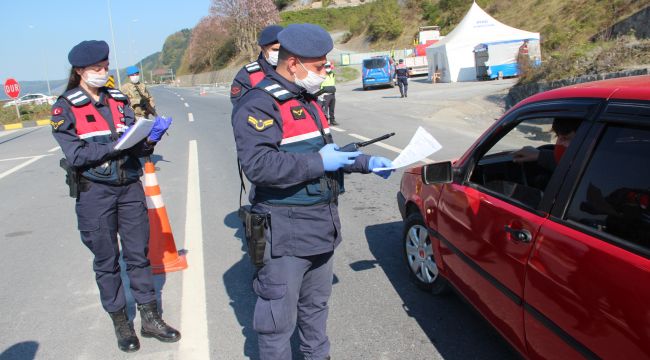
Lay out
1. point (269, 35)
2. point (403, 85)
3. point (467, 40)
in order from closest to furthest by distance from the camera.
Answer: point (269, 35) → point (403, 85) → point (467, 40)

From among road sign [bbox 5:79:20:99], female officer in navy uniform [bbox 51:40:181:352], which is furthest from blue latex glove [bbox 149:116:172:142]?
road sign [bbox 5:79:20:99]

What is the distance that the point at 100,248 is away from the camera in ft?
10.4

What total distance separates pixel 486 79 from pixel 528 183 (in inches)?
1015

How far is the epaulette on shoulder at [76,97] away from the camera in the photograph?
307cm

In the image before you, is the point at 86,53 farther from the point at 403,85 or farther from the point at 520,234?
the point at 403,85

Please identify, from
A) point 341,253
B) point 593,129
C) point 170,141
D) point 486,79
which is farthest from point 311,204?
point 486,79

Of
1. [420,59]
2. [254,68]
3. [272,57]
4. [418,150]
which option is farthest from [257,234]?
[420,59]

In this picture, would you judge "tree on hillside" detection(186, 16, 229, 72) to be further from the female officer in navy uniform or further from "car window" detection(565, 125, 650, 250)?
"car window" detection(565, 125, 650, 250)

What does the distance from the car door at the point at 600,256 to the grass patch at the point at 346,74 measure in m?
39.6

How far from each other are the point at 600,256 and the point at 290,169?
1.23m

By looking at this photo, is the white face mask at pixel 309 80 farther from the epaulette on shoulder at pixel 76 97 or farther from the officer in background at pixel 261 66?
the officer in background at pixel 261 66

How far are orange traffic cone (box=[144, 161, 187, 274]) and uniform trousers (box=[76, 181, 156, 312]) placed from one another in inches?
41.2

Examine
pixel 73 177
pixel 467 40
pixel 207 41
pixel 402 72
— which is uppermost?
pixel 207 41

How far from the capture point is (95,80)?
3.16 m
